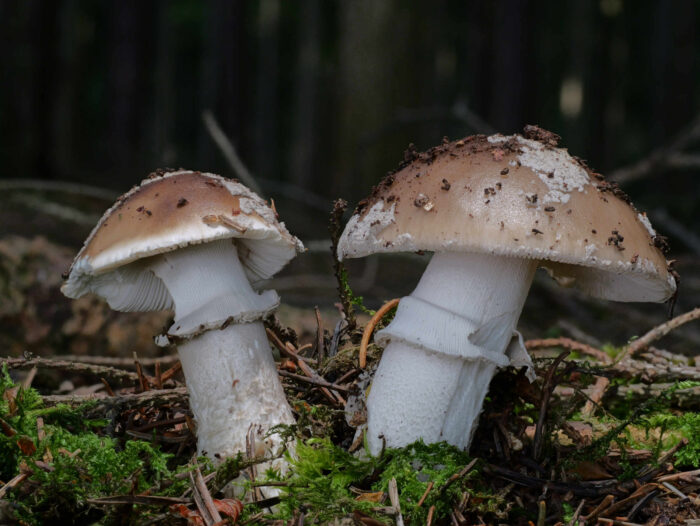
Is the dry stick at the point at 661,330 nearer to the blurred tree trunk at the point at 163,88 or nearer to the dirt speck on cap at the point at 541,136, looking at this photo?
the dirt speck on cap at the point at 541,136

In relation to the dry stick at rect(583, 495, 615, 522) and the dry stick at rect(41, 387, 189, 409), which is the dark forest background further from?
the dry stick at rect(583, 495, 615, 522)

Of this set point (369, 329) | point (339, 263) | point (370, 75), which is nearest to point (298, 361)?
point (369, 329)

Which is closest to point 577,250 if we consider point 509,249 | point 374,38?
point 509,249

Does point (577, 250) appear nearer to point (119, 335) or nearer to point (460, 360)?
point (460, 360)

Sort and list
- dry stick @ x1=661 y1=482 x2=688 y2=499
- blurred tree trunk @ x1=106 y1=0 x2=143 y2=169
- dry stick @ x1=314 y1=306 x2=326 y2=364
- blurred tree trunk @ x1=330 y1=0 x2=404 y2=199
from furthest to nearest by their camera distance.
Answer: blurred tree trunk @ x1=106 y1=0 x2=143 y2=169
blurred tree trunk @ x1=330 y1=0 x2=404 y2=199
dry stick @ x1=314 y1=306 x2=326 y2=364
dry stick @ x1=661 y1=482 x2=688 y2=499

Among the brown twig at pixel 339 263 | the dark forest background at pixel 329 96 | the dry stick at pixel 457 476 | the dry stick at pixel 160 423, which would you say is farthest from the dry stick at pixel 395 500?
the dark forest background at pixel 329 96

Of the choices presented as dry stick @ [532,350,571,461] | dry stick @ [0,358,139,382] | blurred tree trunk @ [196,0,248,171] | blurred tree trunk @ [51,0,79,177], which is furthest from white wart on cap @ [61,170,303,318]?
blurred tree trunk @ [196,0,248,171]
